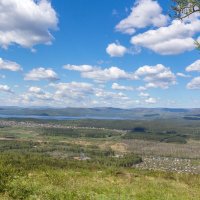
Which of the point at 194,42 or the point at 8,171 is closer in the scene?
the point at 8,171

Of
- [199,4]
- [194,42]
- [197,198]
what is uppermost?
[199,4]

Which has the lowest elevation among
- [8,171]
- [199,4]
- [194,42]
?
[8,171]

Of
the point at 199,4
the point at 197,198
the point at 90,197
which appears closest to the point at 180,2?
the point at 199,4

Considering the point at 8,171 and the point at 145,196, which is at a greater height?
the point at 8,171

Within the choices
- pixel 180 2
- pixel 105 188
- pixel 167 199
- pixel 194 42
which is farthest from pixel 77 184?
pixel 180 2

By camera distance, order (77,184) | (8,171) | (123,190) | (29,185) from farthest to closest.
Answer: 1. (77,184)
2. (123,190)
3. (8,171)
4. (29,185)

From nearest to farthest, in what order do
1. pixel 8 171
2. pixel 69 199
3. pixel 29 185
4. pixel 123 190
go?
pixel 69 199, pixel 29 185, pixel 8 171, pixel 123 190

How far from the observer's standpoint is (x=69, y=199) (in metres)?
18.7

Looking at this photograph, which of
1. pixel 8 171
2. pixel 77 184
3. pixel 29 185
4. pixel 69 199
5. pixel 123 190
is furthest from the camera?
pixel 77 184

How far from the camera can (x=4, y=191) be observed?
64.7 ft

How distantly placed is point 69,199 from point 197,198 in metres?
9.40

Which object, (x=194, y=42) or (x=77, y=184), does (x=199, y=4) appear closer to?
(x=194, y=42)

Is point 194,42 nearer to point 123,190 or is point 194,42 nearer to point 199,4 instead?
point 199,4

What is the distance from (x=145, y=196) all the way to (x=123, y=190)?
7.13 ft
